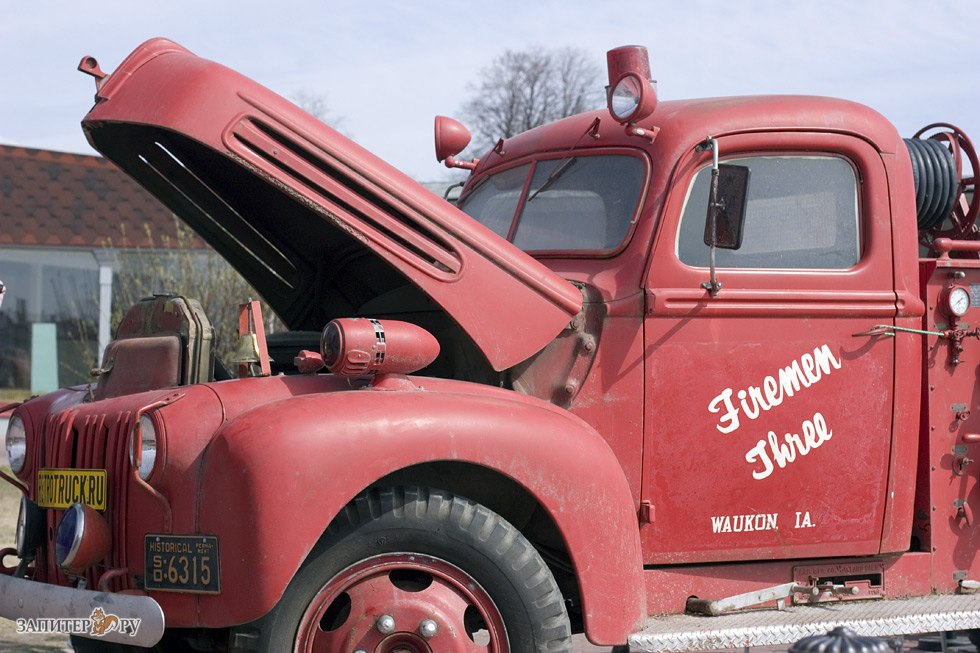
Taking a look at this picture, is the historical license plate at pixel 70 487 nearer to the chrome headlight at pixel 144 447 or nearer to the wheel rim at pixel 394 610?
the chrome headlight at pixel 144 447

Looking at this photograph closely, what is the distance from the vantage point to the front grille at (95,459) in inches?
127

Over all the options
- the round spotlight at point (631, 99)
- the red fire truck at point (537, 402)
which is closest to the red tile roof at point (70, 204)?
the red fire truck at point (537, 402)

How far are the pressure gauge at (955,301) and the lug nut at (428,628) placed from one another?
252 cm

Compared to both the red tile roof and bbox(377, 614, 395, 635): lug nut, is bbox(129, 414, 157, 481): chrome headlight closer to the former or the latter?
bbox(377, 614, 395, 635): lug nut

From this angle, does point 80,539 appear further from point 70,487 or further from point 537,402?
point 537,402

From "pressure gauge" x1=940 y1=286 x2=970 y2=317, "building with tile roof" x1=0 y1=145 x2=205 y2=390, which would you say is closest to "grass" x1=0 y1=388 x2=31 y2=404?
"building with tile roof" x1=0 y1=145 x2=205 y2=390

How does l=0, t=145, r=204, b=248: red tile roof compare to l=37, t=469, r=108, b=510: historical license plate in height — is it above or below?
above

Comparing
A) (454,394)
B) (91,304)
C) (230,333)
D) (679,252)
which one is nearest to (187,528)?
(454,394)

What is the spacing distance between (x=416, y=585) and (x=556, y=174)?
6.21 feet

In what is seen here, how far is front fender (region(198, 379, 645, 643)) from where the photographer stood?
2982 mm

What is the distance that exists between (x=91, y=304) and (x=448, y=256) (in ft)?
47.0

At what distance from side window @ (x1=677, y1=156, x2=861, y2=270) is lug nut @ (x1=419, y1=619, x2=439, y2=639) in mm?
1767

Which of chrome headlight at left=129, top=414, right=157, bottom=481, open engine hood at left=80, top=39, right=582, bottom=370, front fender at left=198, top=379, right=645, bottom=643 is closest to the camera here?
front fender at left=198, top=379, right=645, bottom=643

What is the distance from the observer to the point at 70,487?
11.3 feet
